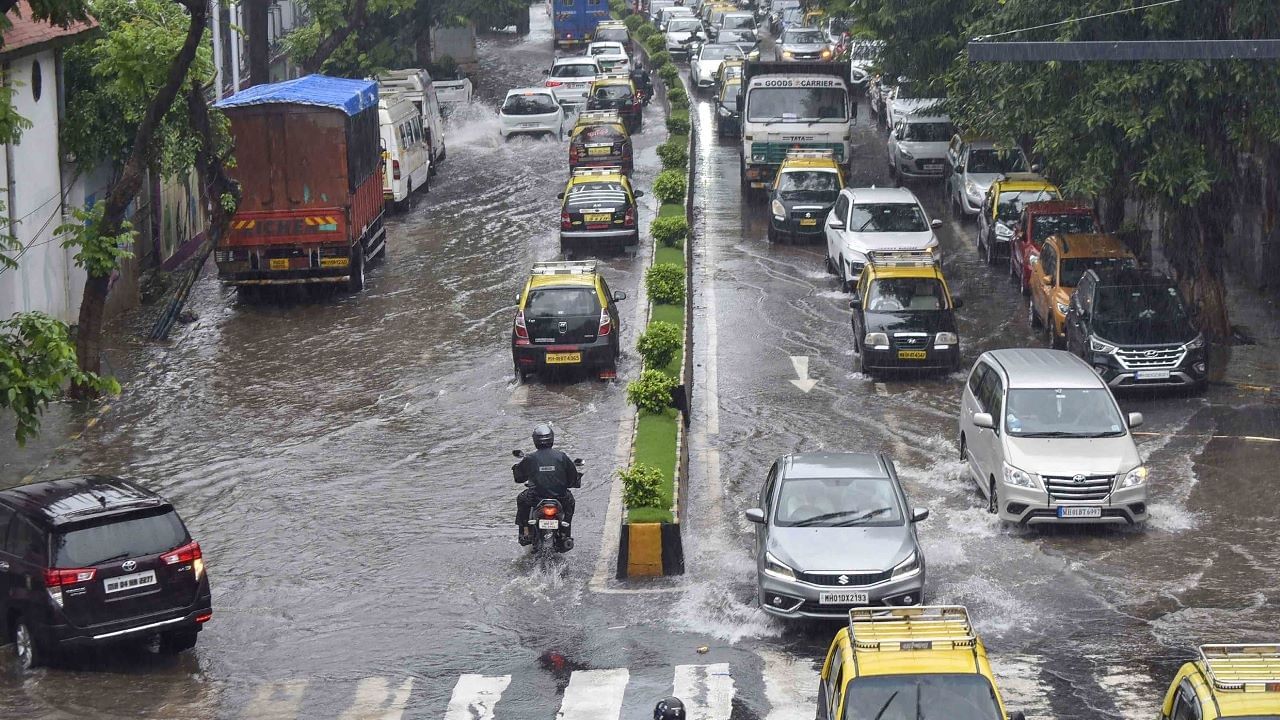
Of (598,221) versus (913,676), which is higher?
(913,676)

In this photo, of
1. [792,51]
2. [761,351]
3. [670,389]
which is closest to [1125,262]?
[761,351]

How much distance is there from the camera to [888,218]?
3142cm

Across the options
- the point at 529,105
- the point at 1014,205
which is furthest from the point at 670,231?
the point at 529,105

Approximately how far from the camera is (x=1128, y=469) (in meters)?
17.9

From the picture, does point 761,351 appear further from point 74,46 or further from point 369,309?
point 74,46

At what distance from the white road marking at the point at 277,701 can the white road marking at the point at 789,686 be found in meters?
3.79

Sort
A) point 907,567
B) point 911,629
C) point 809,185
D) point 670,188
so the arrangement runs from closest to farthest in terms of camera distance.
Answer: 1. point 911,629
2. point 907,567
3. point 809,185
4. point 670,188

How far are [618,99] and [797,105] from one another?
12171mm

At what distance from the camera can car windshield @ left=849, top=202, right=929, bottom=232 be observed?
31281 millimetres

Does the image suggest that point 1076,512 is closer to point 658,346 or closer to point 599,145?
point 658,346

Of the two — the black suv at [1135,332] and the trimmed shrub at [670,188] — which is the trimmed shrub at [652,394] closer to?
the black suv at [1135,332]

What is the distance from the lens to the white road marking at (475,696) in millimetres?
13586

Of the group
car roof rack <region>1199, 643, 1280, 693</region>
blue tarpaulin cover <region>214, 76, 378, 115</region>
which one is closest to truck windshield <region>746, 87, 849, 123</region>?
blue tarpaulin cover <region>214, 76, 378, 115</region>

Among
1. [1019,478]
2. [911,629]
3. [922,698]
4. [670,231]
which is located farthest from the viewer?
[670,231]
